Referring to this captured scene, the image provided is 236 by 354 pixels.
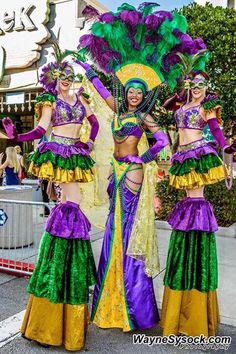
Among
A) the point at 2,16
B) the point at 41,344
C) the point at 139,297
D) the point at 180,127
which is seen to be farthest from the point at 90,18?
the point at 2,16

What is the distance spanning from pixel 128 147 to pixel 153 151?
274mm

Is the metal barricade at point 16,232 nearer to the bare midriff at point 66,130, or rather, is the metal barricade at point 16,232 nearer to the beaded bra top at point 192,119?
the bare midriff at point 66,130

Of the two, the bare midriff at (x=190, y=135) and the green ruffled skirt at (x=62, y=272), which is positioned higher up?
the bare midriff at (x=190, y=135)

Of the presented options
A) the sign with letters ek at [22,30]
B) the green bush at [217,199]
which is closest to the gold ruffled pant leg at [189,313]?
the green bush at [217,199]

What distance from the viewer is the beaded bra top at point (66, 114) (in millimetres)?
2959

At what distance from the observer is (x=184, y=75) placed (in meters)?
3.17

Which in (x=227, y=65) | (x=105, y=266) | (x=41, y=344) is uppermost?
(x=227, y=65)

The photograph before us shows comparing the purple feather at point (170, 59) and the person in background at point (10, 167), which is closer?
the purple feather at point (170, 59)

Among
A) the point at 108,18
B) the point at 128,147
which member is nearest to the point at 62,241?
the point at 128,147

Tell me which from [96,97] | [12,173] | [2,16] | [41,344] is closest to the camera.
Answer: [41,344]

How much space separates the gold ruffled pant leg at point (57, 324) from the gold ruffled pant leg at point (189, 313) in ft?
2.21

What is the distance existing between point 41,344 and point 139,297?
832 mm

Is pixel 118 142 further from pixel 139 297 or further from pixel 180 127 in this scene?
pixel 139 297

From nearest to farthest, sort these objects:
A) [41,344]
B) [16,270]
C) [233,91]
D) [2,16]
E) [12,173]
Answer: [41,344] < [16,270] < [233,91] < [12,173] < [2,16]
